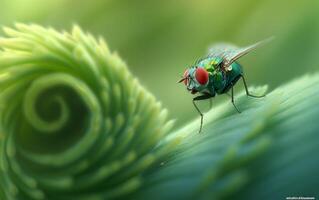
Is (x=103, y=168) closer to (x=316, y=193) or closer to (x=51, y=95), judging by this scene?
(x=51, y=95)

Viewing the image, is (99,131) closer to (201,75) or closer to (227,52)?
(201,75)

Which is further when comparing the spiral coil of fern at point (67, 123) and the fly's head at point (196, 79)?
the fly's head at point (196, 79)

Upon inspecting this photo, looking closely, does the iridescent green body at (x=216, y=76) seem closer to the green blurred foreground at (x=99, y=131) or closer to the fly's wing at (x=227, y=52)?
the fly's wing at (x=227, y=52)

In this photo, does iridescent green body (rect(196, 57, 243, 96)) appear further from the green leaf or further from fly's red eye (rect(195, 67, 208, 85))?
the green leaf

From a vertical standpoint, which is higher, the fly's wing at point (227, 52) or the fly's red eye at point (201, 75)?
the fly's wing at point (227, 52)

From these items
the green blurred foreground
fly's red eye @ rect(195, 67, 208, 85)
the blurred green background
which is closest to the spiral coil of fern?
the green blurred foreground

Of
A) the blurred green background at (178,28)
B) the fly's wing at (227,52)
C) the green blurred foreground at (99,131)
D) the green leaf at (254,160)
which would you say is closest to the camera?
the green leaf at (254,160)

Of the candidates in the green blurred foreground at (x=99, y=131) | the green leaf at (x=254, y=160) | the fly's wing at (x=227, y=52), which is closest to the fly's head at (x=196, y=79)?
the fly's wing at (x=227, y=52)

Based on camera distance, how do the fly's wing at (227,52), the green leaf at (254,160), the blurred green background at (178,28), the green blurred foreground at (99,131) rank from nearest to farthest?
the green leaf at (254,160)
the green blurred foreground at (99,131)
the fly's wing at (227,52)
the blurred green background at (178,28)
